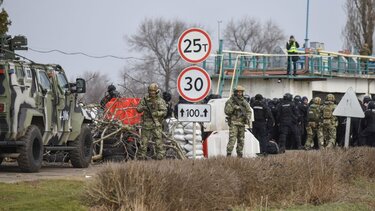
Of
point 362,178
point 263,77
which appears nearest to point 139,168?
point 362,178

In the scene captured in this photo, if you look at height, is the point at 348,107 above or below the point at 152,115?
above

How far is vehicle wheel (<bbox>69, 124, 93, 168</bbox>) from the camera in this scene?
63.5ft

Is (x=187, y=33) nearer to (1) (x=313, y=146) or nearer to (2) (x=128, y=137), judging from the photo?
(2) (x=128, y=137)

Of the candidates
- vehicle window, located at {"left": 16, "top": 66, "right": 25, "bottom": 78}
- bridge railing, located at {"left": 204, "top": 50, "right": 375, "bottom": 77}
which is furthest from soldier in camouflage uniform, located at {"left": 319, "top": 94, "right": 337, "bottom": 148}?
vehicle window, located at {"left": 16, "top": 66, "right": 25, "bottom": 78}

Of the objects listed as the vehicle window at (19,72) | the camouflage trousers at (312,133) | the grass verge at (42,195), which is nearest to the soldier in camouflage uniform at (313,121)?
the camouflage trousers at (312,133)

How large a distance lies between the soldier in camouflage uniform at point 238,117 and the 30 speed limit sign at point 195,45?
19.8 ft

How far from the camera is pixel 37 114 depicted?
17.5 metres

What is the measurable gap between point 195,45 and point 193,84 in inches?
27.2

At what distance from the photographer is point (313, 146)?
28.4 metres

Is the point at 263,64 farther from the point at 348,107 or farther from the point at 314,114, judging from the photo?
the point at 348,107

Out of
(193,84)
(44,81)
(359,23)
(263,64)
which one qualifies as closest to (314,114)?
(263,64)

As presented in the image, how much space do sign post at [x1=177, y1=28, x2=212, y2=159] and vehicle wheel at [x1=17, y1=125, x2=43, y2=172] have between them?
3742 mm

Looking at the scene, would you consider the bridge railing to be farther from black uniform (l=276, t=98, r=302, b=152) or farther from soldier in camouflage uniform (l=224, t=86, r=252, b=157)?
soldier in camouflage uniform (l=224, t=86, r=252, b=157)

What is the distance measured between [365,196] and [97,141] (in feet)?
25.4
